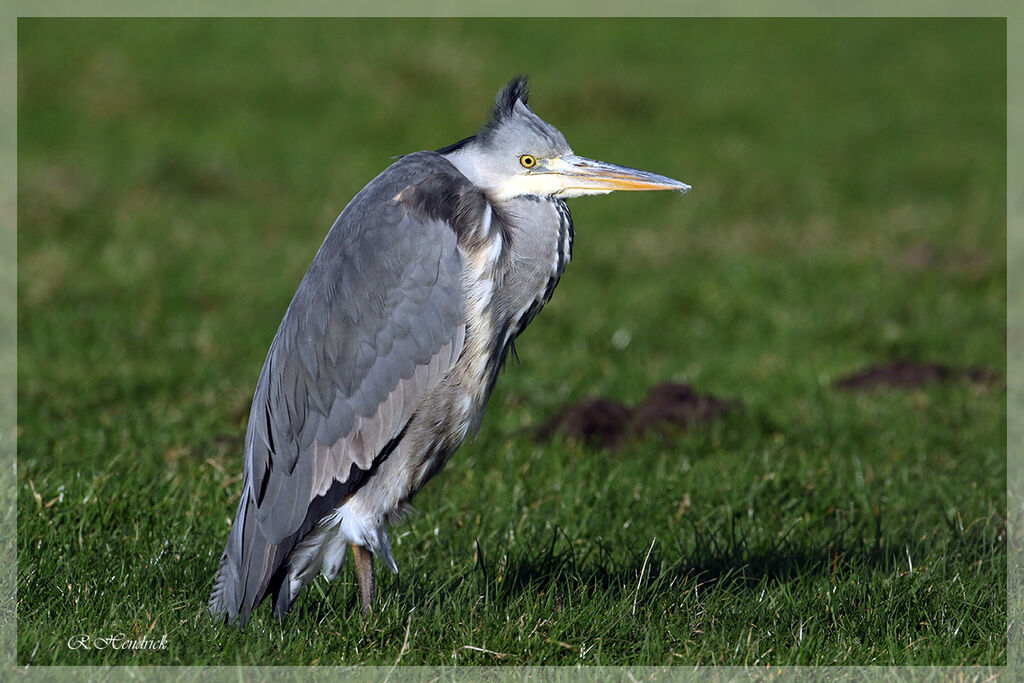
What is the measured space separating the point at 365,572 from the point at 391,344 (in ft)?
2.59

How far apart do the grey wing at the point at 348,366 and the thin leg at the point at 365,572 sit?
0.20 m

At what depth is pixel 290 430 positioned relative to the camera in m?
4.21

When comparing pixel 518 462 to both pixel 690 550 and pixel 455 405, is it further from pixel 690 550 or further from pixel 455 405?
pixel 455 405

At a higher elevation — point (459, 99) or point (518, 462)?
point (459, 99)

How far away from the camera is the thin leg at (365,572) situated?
4.02m

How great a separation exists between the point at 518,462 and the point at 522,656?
2.04 metres

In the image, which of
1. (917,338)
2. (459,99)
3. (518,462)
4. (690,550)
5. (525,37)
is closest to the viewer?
(690,550)

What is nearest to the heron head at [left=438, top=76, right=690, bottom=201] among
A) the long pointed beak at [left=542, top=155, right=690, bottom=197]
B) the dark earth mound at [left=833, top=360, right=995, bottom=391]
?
the long pointed beak at [left=542, top=155, right=690, bottom=197]

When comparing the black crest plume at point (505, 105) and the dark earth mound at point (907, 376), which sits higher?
the black crest plume at point (505, 105)

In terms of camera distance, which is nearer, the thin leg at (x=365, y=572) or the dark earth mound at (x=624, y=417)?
the thin leg at (x=365, y=572)

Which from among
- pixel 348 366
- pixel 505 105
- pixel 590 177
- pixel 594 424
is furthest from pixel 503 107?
pixel 594 424

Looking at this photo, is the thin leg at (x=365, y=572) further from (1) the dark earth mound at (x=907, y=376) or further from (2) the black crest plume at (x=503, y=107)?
(1) the dark earth mound at (x=907, y=376)

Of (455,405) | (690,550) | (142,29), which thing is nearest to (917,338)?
(690,550)

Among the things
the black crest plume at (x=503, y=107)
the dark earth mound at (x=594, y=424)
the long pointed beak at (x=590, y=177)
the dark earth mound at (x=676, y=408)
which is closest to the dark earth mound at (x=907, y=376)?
the dark earth mound at (x=676, y=408)
